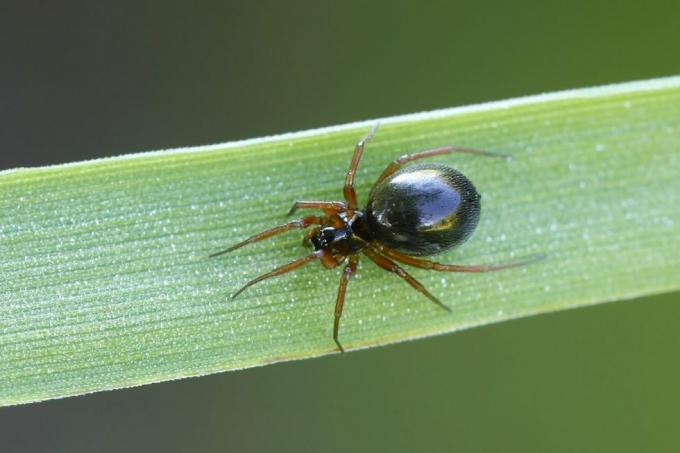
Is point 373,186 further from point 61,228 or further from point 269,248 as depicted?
point 61,228

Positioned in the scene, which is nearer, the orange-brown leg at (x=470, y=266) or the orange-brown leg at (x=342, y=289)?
the orange-brown leg at (x=342, y=289)

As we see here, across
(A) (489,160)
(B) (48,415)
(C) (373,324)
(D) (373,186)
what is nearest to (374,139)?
(D) (373,186)

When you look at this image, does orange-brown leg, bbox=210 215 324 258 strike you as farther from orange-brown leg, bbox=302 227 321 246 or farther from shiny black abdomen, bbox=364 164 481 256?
shiny black abdomen, bbox=364 164 481 256

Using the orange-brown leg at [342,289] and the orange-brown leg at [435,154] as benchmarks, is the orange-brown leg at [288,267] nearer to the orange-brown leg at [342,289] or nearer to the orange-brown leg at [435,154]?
the orange-brown leg at [342,289]

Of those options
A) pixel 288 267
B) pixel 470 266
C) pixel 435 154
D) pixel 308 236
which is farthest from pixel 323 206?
pixel 470 266

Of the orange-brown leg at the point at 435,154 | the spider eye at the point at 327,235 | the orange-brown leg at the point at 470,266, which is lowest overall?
the orange-brown leg at the point at 470,266

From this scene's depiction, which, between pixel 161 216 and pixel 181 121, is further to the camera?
pixel 181 121

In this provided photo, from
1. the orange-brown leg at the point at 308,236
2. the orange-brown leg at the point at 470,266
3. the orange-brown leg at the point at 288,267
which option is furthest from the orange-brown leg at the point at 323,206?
the orange-brown leg at the point at 470,266
